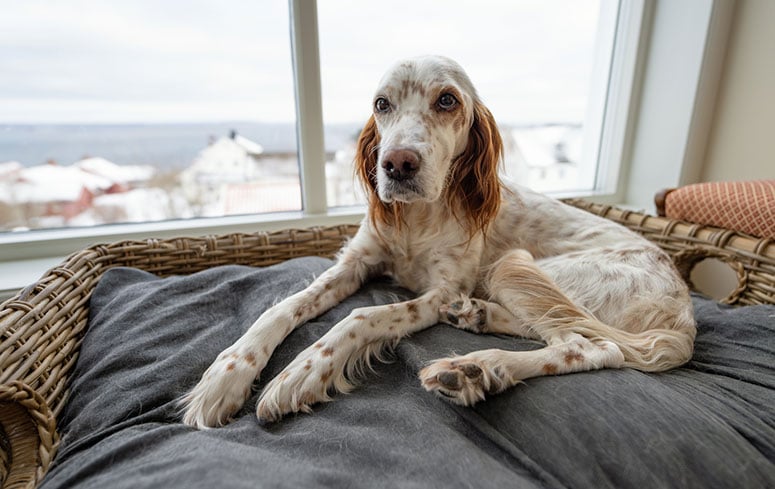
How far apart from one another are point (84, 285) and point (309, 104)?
1.21 m

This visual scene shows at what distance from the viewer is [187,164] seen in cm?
209

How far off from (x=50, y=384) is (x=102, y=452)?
0.37 m

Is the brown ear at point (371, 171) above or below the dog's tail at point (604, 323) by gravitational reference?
above

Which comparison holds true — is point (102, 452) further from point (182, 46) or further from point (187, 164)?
point (182, 46)

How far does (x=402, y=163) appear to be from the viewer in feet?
3.82

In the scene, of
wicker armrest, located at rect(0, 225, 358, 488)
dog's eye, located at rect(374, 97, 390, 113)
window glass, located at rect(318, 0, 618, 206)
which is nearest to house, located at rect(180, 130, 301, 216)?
window glass, located at rect(318, 0, 618, 206)

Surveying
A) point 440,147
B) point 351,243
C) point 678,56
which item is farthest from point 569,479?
point 678,56

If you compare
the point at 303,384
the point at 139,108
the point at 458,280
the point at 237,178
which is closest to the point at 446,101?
the point at 458,280

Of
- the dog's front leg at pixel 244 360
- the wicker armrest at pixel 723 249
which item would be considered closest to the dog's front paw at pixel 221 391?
the dog's front leg at pixel 244 360

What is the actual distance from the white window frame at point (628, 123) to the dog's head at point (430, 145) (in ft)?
2.30

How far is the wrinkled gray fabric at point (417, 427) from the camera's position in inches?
31.8

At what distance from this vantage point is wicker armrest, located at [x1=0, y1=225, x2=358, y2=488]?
937mm

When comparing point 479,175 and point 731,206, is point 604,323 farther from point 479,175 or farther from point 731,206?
point 731,206

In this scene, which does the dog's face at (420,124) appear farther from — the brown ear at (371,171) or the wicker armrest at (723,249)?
the wicker armrest at (723,249)
